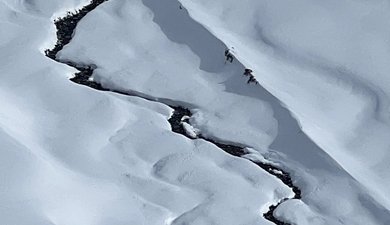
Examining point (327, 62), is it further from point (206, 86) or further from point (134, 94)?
point (134, 94)

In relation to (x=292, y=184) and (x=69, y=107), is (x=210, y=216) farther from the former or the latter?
(x=69, y=107)

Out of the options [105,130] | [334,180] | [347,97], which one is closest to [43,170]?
[105,130]

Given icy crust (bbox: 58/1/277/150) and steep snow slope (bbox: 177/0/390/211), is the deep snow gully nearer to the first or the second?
icy crust (bbox: 58/1/277/150)

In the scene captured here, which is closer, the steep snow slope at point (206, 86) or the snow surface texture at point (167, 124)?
the snow surface texture at point (167, 124)

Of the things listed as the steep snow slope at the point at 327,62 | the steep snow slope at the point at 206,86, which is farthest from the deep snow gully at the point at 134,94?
the steep snow slope at the point at 327,62

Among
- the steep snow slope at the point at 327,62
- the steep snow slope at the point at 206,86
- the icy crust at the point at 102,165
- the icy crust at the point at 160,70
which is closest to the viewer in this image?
the icy crust at the point at 102,165

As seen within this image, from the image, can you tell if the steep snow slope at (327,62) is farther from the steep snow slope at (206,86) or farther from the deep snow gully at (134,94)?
the deep snow gully at (134,94)
